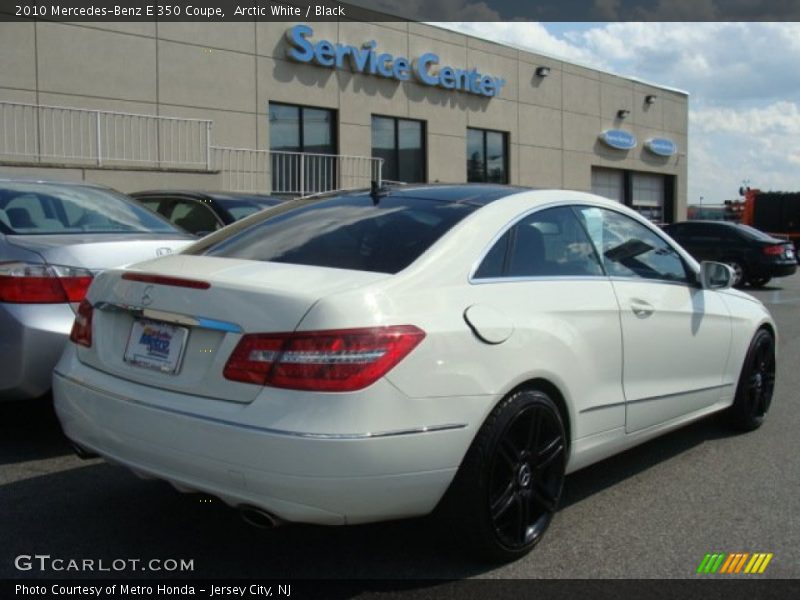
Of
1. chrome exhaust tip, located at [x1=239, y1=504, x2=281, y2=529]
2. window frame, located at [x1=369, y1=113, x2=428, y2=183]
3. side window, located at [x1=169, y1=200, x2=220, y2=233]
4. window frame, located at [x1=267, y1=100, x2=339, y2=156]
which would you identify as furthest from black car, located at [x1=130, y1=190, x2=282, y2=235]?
window frame, located at [x1=369, y1=113, x2=428, y2=183]

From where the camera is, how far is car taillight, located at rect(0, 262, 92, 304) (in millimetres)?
Result: 4559

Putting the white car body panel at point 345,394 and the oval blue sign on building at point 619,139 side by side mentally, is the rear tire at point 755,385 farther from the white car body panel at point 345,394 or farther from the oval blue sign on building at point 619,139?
the oval blue sign on building at point 619,139

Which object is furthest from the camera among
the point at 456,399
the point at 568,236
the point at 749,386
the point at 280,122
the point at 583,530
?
the point at 280,122

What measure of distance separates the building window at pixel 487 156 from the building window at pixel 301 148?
534 centimetres

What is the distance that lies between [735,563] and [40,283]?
12.3 ft

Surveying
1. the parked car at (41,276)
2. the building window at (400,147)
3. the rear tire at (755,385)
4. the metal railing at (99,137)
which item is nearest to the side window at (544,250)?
the rear tire at (755,385)

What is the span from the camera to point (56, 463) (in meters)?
4.69

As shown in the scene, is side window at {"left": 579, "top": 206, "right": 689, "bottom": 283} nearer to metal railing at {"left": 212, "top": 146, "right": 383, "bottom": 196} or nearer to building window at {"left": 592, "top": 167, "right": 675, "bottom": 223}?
metal railing at {"left": 212, "top": 146, "right": 383, "bottom": 196}

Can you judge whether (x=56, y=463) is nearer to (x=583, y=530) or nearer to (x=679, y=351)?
(x=583, y=530)

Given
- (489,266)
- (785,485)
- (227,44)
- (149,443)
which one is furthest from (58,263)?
(227,44)

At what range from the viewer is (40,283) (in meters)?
4.59

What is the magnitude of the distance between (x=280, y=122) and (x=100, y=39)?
4.71 m

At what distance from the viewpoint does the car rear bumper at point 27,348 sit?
14.8 feet

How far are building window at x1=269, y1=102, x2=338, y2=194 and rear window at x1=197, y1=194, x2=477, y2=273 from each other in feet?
50.1
